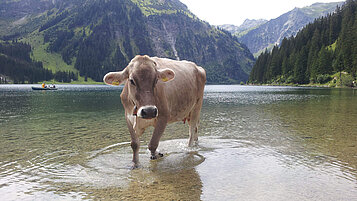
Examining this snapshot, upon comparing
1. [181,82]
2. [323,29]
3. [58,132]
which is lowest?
[58,132]

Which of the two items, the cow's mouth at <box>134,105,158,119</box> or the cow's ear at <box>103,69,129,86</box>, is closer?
the cow's mouth at <box>134,105,158,119</box>

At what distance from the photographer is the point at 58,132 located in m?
16.7

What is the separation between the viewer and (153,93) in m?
7.53

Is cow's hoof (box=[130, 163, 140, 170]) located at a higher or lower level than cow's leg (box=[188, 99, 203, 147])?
lower

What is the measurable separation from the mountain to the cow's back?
119m

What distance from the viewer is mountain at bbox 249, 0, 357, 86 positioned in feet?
392

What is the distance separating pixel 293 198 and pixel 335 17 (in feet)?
649

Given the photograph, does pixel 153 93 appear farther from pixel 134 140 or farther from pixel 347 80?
pixel 347 80

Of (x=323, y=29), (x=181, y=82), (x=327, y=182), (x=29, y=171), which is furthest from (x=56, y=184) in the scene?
(x=323, y=29)

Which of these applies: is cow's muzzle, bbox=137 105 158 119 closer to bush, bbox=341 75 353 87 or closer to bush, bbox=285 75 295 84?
bush, bbox=341 75 353 87

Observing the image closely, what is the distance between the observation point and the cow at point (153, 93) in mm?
7384

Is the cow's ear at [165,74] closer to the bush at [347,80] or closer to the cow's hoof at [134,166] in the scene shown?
the cow's hoof at [134,166]

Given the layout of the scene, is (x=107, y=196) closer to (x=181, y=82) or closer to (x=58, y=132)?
(x=181, y=82)

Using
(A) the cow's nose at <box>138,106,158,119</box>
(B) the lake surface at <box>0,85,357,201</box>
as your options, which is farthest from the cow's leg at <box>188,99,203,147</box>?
(A) the cow's nose at <box>138,106,158,119</box>
